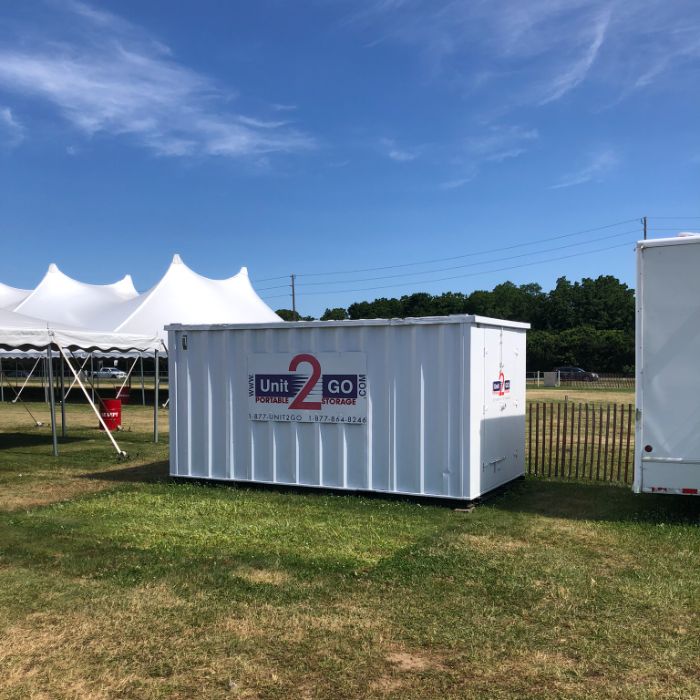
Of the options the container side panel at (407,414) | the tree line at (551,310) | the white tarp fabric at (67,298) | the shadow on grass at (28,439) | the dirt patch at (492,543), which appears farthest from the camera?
the tree line at (551,310)

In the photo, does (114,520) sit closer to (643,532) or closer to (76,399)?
(643,532)

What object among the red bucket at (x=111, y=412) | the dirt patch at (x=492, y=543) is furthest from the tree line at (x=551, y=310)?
the dirt patch at (x=492, y=543)

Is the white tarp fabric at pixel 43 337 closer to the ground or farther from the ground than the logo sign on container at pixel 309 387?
farther from the ground

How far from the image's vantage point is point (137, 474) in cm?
1267

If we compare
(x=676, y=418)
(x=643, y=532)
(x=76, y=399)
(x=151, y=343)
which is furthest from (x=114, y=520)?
(x=76, y=399)

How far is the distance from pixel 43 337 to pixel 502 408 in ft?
31.1

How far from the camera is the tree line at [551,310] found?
76.2 metres

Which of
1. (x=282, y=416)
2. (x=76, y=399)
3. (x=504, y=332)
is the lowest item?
(x=76, y=399)

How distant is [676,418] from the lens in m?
8.21

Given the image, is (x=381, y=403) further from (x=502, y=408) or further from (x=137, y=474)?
(x=137, y=474)

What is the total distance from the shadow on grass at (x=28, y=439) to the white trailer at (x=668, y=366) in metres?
13.9

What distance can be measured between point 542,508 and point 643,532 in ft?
5.32

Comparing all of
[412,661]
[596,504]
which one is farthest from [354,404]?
[412,661]

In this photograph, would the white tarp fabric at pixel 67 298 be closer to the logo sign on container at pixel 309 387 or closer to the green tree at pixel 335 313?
the logo sign on container at pixel 309 387
